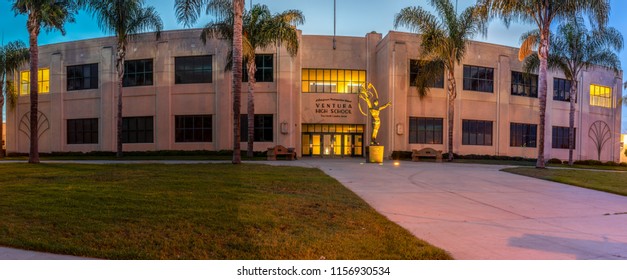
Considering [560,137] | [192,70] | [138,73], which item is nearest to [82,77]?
[138,73]

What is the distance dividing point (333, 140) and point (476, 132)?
34.3ft

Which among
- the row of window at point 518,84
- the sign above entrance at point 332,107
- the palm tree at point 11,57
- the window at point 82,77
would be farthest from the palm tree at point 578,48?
the palm tree at point 11,57

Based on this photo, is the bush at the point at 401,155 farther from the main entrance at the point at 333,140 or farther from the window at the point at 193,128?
the window at the point at 193,128

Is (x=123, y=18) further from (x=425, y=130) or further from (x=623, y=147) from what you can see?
(x=623, y=147)

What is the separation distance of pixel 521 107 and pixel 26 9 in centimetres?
3173

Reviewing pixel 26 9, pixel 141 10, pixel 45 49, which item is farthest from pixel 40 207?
pixel 45 49

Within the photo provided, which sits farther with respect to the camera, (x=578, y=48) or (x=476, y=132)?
(x=476, y=132)

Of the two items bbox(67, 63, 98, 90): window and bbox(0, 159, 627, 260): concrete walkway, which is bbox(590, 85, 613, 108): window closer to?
bbox(0, 159, 627, 260): concrete walkway

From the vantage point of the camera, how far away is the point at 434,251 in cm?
492

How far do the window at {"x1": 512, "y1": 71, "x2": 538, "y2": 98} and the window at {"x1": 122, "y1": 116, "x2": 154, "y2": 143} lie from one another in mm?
27131

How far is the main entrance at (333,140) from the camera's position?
29.4 metres

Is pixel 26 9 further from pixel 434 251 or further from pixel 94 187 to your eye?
pixel 434 251

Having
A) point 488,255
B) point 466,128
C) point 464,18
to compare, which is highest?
point 464,18

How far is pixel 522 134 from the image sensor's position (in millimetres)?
31328
